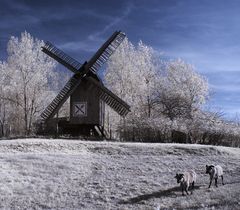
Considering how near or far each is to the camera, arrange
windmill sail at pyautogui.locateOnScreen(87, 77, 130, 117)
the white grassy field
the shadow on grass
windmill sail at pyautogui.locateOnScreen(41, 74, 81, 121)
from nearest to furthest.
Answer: the white grassy field → the shadow on grass → windmill sail at pyautogui.locateOnScreen(87, 77, 130, 117) → windmill sail at pyautogui.locateOnScreen(41, 74, 81, 121)

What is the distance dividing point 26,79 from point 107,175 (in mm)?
28302

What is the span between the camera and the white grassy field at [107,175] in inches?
683

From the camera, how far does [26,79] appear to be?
48.0 m

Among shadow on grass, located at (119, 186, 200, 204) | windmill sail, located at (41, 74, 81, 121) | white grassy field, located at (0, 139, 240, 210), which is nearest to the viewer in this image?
white grassy field, located at (0, 139, 240, 210)

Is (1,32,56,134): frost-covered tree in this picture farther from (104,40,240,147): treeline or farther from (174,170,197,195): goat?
(174,170,197,195): goat

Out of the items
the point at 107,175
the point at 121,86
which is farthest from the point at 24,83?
the point at 107,175

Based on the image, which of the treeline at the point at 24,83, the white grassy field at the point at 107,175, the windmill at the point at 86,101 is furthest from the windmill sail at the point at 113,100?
the treeline at the point at 24,83

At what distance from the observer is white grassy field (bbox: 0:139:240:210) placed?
17359 millimetres

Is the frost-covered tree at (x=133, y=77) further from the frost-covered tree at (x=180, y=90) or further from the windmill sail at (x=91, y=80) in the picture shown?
the windmill sail at (x=91, y=80)

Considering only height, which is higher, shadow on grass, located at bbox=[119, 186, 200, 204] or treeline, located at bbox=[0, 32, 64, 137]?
treeline, located at bbox=[0, 32, 64, 137]

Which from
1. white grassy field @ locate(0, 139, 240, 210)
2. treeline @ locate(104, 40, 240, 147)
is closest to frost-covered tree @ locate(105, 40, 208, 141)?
treeline @ locate(104, 40, 240, 147)

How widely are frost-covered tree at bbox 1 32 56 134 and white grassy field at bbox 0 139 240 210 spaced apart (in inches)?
746

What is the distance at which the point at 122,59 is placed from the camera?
49594 mm

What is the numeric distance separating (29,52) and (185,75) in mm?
17546
